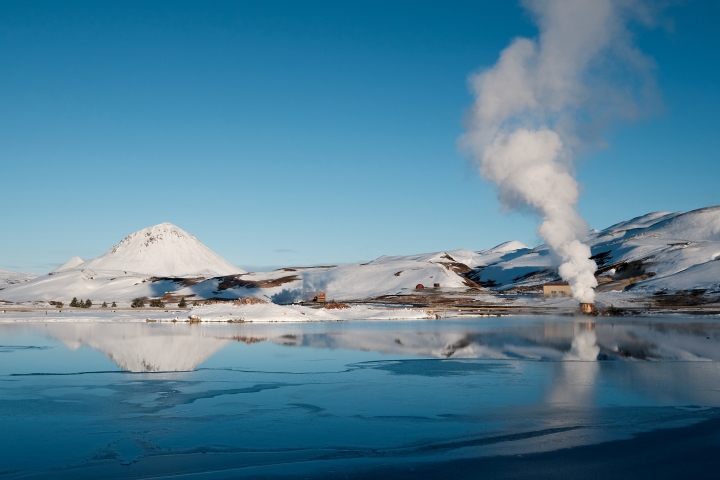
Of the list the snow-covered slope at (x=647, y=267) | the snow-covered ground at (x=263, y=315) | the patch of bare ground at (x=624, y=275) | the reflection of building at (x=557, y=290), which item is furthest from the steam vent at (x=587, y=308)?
the patch of bare ground at (x=624, y=275)

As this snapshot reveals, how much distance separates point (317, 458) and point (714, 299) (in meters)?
87.4

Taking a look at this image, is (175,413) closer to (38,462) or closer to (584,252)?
(38,462)

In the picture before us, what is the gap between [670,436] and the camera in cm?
1305

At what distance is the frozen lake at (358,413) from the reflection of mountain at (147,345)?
0.24m

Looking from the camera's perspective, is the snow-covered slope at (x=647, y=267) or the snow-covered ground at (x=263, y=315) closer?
the snow-covered ground at (x=263, y=315)

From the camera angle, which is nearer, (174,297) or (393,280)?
(174,297)

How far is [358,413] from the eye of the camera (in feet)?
50.5

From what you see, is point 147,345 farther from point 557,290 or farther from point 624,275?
point 624,275

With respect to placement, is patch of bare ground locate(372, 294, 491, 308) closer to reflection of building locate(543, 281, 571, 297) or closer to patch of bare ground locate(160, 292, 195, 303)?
reflection of building locate(543, 281, 571, 297)

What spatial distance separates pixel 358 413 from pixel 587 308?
67808 mm

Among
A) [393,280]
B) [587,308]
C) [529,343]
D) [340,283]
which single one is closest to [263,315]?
[529,343]

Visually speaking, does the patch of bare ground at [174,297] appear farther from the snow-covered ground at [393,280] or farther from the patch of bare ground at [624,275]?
the patch of bare ground at [624,275]

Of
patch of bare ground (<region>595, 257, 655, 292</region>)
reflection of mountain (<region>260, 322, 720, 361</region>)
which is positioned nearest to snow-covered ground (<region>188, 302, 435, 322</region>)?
reflection of mountain (<region>260, 322, 720, 361</region>)

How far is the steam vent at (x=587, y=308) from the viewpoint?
2972 inches
